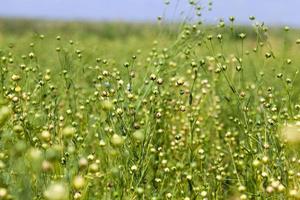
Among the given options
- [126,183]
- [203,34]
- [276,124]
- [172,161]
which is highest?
[203,34]

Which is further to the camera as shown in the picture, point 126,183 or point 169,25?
point 169,25

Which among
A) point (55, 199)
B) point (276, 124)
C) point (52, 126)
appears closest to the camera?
point (55, 199)

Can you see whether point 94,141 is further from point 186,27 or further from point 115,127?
point 186,27

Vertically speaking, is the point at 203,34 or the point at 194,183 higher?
the point at 203,34

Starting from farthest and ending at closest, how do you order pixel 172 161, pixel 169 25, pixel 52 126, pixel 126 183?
pixel 169 25, pixel 172 161, pixel 52 126, pixel 126 183

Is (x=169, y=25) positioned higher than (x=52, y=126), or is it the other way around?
(x=169, y=25)

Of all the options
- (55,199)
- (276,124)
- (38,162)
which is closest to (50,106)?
(276,124)

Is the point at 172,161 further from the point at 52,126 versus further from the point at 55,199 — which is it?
the point at 55,199

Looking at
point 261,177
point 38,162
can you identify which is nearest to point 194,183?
point 261,177

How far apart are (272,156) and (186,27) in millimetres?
1604

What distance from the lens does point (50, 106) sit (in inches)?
124

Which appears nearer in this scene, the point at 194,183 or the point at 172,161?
the point at 194,183

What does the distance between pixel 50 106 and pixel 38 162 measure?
4.85 ft

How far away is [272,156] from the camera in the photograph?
2754 millimetres
